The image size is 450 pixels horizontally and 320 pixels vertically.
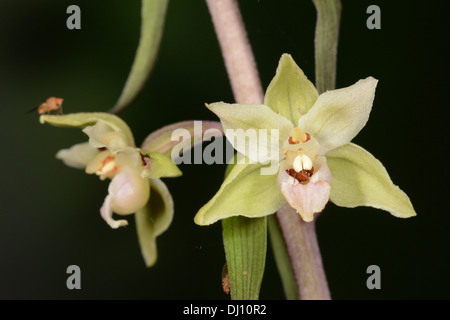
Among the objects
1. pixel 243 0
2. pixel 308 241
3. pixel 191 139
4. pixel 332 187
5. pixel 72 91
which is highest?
pixel 243 0

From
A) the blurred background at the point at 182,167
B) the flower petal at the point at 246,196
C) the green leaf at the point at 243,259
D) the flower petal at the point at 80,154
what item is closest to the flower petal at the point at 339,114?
the flower petal at the point at 246,196

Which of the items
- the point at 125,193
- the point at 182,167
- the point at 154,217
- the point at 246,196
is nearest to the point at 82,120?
the point at 125,193

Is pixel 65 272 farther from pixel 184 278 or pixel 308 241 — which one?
pixel 308 241

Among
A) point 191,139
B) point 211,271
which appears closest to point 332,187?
point 191,139

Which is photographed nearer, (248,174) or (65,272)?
(248,174)

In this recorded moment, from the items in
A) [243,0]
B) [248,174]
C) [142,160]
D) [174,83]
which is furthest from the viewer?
[174,83]

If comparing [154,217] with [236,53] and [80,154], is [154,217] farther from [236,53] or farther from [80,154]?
[236,53]
